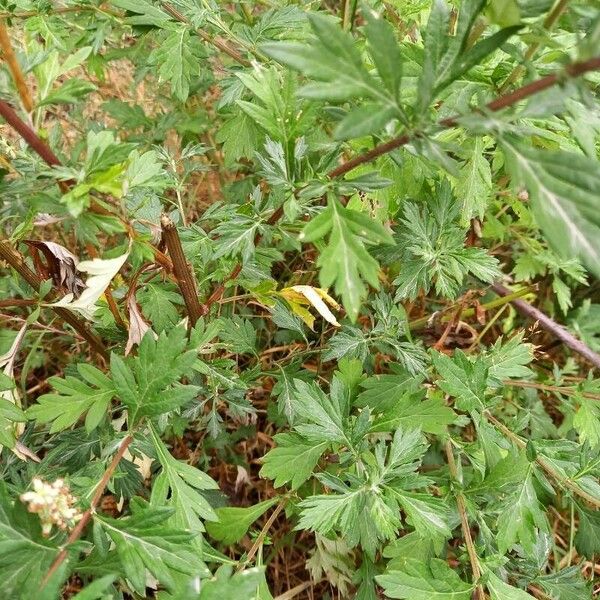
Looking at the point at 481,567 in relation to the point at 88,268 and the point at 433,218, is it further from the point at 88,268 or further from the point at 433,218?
the point at 88,268

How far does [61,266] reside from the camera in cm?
135

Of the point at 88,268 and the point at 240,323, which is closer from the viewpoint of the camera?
the point at 88,268

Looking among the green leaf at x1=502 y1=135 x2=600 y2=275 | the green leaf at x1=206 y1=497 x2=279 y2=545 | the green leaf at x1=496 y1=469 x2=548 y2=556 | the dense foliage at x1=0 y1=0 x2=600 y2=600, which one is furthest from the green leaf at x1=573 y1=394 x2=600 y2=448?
the green leaf at x1=502 y1=135 x2=600 y2=275

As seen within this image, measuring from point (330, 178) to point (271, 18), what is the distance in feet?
2.38

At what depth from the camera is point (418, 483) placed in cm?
133

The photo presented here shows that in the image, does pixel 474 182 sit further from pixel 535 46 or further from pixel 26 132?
pixel 26 132

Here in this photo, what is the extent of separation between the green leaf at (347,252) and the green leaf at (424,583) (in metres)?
0.68

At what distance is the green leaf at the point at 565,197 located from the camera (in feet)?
2.59

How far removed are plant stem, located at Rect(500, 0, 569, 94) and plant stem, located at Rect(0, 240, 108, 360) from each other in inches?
42.2

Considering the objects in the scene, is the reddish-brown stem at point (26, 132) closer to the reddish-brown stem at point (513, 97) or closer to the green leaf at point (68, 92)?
the green leaf at point (68, 92)

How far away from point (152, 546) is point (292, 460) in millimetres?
467

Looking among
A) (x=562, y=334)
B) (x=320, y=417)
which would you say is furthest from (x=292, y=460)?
(x=562, y=334)

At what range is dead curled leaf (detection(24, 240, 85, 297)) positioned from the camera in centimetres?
133

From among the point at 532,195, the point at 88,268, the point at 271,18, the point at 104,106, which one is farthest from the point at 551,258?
the point at 104,106
